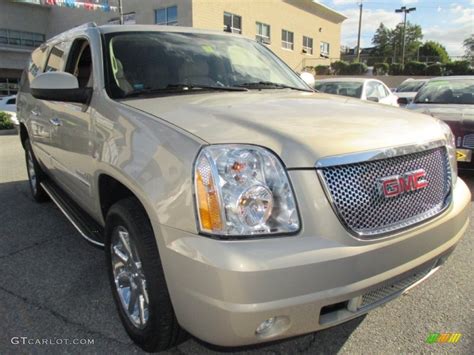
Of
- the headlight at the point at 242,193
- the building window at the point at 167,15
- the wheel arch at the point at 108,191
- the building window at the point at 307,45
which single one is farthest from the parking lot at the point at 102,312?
the building window at the point at 307,45

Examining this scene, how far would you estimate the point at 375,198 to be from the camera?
2.10m

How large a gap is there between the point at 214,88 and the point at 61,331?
189 centimetres

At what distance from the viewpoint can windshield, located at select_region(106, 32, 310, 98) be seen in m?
3.11

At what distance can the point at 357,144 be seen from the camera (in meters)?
2.11

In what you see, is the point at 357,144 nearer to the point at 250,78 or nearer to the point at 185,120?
the point at 185,120

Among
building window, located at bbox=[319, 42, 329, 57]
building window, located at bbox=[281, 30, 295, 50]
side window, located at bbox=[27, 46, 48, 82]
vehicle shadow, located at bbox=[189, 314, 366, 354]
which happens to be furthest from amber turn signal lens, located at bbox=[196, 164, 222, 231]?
building window, located at bbox=[319, 42, 329, 57]

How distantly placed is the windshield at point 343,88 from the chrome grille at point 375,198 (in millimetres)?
7869

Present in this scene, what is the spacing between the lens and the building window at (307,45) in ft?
126

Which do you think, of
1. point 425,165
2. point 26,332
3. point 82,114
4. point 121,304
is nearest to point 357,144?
point 425,165

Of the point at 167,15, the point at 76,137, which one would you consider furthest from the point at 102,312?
the point at 167,15

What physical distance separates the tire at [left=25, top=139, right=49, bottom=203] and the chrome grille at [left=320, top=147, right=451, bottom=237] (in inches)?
163

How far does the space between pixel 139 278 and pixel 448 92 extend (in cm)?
692

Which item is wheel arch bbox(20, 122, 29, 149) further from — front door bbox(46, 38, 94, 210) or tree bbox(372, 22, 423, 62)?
tree bbox(372, 22, 423, 62)

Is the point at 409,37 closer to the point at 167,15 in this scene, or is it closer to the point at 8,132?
the point at 167,15
